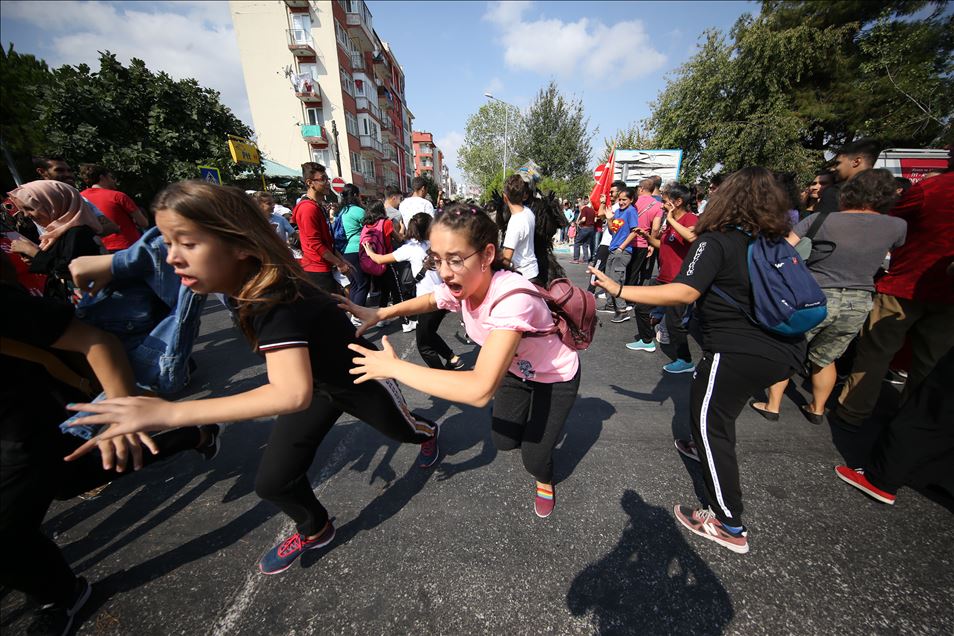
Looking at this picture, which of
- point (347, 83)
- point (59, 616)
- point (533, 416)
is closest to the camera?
point (59, 616)

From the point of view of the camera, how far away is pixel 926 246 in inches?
106

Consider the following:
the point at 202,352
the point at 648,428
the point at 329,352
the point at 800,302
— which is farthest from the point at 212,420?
the point at 202,352

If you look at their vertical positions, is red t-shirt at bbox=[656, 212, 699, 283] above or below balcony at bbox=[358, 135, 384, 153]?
below

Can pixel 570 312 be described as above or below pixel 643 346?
above

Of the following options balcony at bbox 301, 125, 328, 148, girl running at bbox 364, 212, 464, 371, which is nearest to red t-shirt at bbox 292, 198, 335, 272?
girl running at bbox 364, 212, 464, 371

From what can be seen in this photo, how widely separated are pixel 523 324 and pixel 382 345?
3.54 feet

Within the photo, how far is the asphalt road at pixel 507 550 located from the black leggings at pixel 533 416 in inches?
18.0

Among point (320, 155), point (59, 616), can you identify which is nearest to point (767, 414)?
point (59, 616)

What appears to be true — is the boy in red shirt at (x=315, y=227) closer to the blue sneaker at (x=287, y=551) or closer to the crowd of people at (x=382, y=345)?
the crowd of people at (x=382, y=345)

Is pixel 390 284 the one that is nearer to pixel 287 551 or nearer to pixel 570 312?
pixel 287 551

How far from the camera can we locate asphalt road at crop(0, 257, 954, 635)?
1683 mm

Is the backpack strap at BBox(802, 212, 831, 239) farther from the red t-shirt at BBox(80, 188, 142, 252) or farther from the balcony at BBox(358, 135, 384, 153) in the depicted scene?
the balcony at BBox(358, 135, 384, 153)

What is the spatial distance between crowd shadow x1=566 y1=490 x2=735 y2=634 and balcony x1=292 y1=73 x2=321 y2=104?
108 ft

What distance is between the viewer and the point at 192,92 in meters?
13.8
